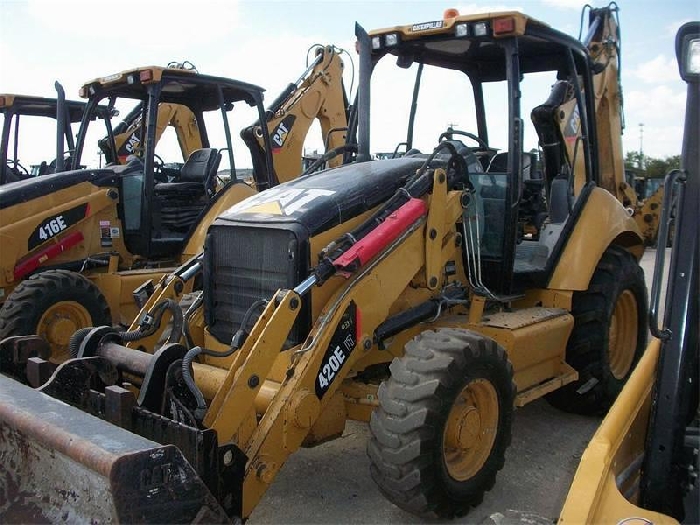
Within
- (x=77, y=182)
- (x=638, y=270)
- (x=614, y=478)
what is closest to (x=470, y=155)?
(x=638, y=270)

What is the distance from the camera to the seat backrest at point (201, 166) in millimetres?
7773

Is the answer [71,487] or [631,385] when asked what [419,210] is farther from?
[71,487]

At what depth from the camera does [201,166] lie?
7.84 meters

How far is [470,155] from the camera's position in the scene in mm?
4824

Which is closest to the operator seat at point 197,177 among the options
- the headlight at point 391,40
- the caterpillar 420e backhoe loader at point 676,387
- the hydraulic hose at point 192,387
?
the headlight at point 391,40

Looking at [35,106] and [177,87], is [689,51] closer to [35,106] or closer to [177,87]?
[177,87]

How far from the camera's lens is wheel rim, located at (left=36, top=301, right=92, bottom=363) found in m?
5.89

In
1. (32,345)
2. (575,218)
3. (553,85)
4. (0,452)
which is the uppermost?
(553,85)

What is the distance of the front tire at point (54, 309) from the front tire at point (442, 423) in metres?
3.43

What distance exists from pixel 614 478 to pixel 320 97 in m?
8.02

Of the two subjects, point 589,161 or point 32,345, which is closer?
point 32,345

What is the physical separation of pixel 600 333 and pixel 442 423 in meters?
2.07

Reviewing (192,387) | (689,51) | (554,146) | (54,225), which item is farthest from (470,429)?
(54,225)

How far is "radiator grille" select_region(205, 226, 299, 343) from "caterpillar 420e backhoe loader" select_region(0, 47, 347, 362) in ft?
7.92
